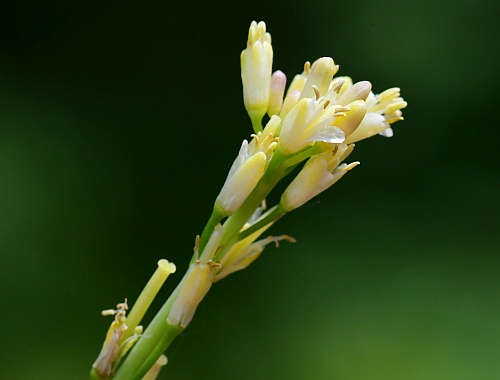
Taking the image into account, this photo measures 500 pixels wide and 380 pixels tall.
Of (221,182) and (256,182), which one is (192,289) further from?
(221,182)

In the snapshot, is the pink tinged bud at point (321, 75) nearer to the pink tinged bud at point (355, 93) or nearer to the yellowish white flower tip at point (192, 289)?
the pink tinged bud at point (355, 93)

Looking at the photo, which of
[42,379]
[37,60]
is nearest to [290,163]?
[42,379]

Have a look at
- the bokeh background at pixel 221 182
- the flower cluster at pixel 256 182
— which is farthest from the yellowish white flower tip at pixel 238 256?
the bokeh background at pixel 221 182

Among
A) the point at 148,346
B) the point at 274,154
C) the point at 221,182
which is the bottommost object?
the point at 148,346

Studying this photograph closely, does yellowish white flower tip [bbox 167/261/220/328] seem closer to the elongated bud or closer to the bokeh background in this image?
the elongated bud

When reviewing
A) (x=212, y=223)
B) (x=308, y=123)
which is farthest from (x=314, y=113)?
(x=212, y=223)

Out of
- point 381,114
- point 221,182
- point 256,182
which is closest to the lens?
point 256,182
